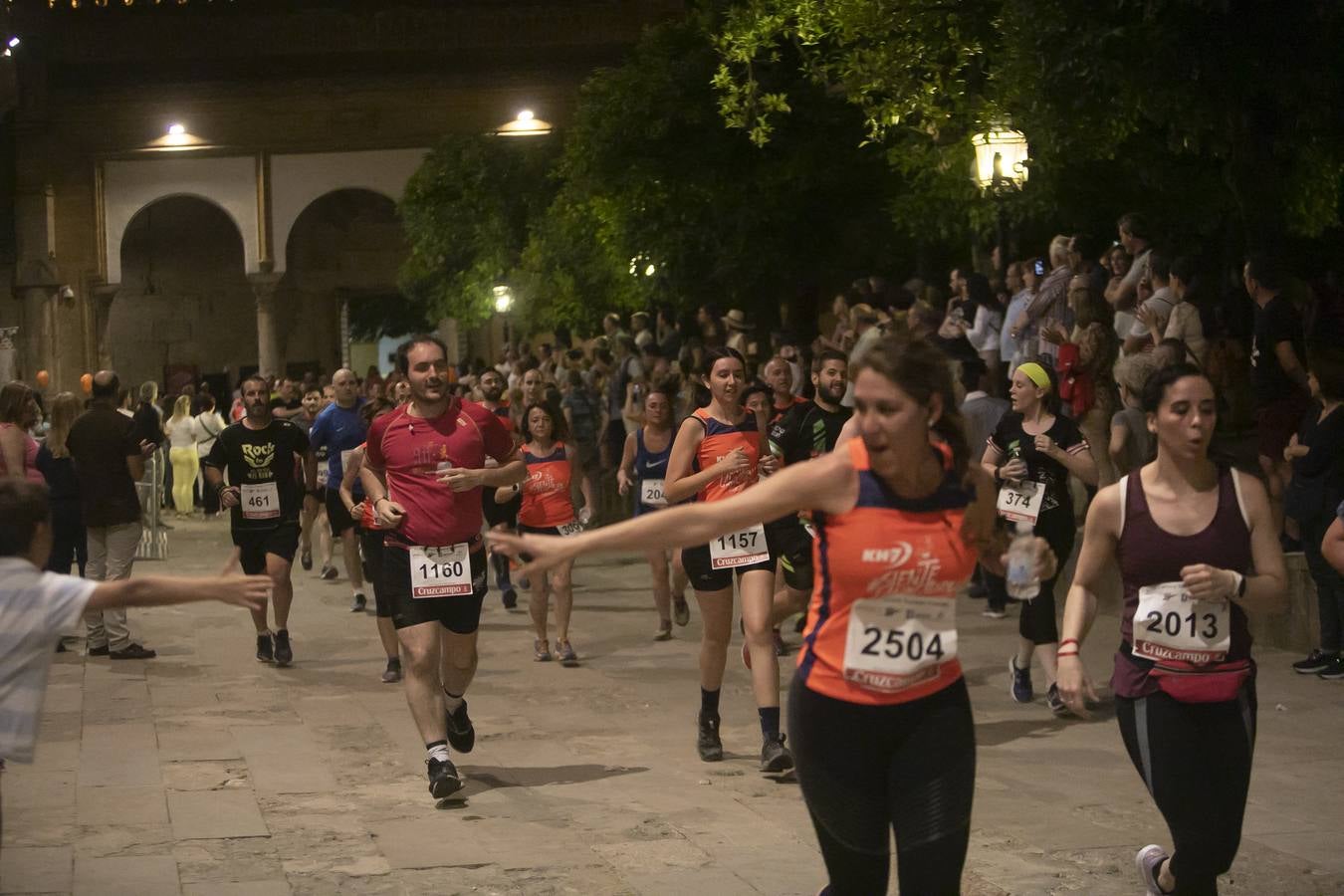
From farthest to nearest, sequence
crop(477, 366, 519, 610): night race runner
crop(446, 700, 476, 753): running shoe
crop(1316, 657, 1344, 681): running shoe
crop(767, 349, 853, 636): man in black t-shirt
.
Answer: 1. crop(477, 366, 519, 610): night race runner
2. crop(1316, 657, 1344, 681): running shoe
3. crop(767, 349, 853, 636): man in black t-shirt
4. crop(446, 700, 476, 753): running shoe

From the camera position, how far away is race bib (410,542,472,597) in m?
8.21

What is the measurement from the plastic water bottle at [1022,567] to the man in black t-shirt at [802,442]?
179 inches

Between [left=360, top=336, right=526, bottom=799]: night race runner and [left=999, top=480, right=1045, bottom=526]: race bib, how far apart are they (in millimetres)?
2898

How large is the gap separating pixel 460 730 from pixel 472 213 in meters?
25.4

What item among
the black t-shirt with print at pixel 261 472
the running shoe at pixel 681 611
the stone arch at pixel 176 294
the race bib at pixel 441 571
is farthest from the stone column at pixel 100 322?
the race bib at pixel 441 571

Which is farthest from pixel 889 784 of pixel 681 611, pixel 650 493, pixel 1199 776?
pixel 681 611

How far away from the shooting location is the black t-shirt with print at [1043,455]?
974 cm

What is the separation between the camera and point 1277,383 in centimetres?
1206

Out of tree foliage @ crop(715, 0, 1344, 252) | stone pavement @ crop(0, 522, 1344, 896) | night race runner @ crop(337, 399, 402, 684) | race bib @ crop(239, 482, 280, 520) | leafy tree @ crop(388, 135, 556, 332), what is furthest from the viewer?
leafy tree @ crop(388, 135, 556, 332)

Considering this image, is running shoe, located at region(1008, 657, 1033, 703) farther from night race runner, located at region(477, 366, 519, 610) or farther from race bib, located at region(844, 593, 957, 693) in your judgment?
race bib, located at region(844, 593, 957, 693)

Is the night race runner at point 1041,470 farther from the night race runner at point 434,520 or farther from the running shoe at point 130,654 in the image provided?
the running shoe at point 130,654

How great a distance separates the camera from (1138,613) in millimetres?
5277

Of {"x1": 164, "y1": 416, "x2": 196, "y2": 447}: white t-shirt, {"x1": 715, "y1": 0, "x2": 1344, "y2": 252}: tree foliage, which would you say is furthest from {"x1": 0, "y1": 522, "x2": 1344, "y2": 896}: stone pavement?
{"x1": 164, "y1": 416, "x2": 196, "y2": 447}: white t-shirt

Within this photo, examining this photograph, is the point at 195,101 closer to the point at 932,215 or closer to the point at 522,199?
the point at 522,199
